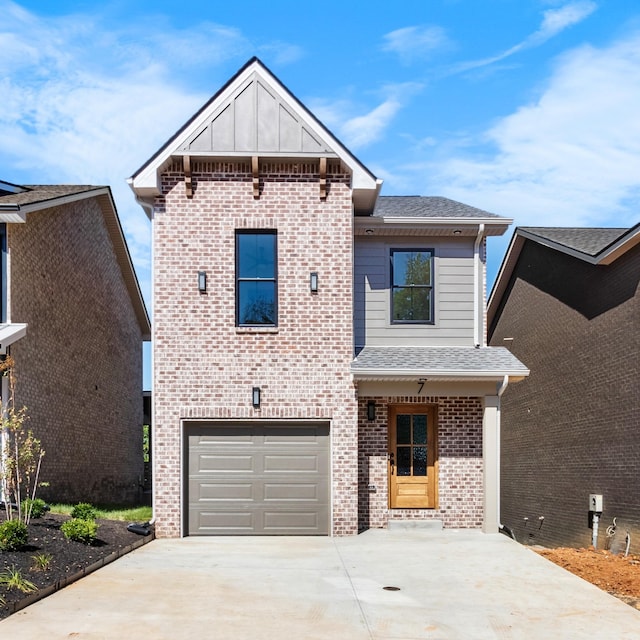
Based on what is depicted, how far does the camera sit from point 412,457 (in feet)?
51.1

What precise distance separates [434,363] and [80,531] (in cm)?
693

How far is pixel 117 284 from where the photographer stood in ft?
80.0

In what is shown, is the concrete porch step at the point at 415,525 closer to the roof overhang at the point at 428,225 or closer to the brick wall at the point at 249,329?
the brick wall at the point at 249,329

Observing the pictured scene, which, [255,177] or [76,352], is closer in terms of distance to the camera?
[255,177]

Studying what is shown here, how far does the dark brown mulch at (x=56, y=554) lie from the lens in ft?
29.0

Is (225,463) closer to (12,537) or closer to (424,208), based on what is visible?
(12,537)

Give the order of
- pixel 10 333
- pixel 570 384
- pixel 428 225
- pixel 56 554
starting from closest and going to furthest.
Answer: pixel 56 554 → pixel 10 333 → pixel 428 225 → pixel 570 384

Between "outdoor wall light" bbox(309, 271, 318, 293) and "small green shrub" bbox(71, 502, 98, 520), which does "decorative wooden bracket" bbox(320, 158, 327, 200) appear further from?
"small green shrub" bbox(71, 502, 98, 520)

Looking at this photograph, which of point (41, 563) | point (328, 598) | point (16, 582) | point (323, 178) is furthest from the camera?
point (323, 178)

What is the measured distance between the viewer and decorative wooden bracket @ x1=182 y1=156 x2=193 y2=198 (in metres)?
14.7

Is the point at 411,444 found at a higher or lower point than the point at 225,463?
higher

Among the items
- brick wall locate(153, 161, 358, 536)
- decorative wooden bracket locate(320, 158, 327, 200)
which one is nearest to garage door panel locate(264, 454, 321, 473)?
brick wall locate(153, 161, 358, 536)

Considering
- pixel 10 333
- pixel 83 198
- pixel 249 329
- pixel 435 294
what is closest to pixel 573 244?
pixel 435 294

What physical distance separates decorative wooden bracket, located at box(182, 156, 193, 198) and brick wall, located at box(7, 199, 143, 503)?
419cm
